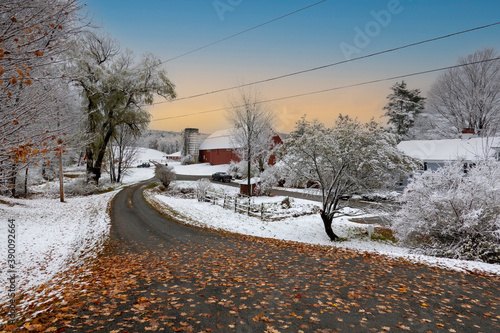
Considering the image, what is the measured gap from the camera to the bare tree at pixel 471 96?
27391 mm

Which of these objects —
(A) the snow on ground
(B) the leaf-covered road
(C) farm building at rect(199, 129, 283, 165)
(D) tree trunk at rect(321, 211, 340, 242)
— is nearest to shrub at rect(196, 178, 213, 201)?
(A) the snow on ground

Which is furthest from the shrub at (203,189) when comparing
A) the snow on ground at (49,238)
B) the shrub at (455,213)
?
the shrub at (455,213)

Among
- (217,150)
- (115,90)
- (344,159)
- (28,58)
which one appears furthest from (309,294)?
(217,150)

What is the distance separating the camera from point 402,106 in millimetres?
44125

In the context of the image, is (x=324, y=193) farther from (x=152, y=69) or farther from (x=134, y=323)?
(x=152, y=69)

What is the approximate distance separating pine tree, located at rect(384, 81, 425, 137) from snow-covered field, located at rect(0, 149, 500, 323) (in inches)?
1280

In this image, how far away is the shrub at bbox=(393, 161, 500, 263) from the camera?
29.6 ft

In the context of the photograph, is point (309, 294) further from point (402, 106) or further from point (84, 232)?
point (402, 106)

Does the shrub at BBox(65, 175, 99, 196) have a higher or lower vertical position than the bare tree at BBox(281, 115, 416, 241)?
lower

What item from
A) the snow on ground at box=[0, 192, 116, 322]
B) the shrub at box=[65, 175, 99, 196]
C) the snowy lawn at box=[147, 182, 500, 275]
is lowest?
the snowy lawn at box=[147, 182, 500, 275]

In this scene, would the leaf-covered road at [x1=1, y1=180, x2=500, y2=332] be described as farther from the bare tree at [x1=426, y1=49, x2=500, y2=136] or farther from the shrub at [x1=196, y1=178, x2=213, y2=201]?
the bare tree at [x1=426, y1=49, x2=500, y2=136]

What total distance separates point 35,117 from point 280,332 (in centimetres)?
716

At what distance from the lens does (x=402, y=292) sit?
18.8 feet

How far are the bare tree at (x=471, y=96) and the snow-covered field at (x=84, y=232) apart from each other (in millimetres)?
23706
